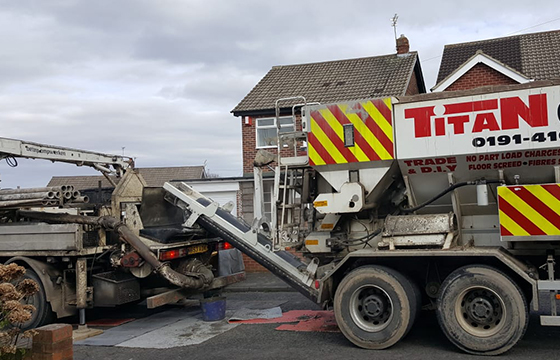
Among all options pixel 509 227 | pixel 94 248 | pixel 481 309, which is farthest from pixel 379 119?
pixel 94 248

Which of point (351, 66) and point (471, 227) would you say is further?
point (351, 66)

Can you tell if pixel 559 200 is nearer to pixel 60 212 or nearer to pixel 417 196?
pixel 417 196

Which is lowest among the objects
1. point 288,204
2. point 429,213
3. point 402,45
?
point 429,213

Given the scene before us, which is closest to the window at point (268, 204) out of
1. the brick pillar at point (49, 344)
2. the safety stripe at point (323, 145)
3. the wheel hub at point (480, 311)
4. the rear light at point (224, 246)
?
the rear light at point (224, 246)

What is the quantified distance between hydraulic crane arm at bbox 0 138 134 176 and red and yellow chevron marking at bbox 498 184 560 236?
7128mm

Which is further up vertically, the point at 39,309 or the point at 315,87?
the point at 315,87

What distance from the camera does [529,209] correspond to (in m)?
6.12

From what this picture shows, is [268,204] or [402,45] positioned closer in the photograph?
[268,204]

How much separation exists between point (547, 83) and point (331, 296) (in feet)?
11.5

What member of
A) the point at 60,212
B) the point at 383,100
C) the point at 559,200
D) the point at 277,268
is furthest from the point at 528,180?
the point at 60,212

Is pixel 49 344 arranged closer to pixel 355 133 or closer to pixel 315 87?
pixel 355 133

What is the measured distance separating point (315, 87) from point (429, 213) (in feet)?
42.8

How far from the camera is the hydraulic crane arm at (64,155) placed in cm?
898

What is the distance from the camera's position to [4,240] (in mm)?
8742
